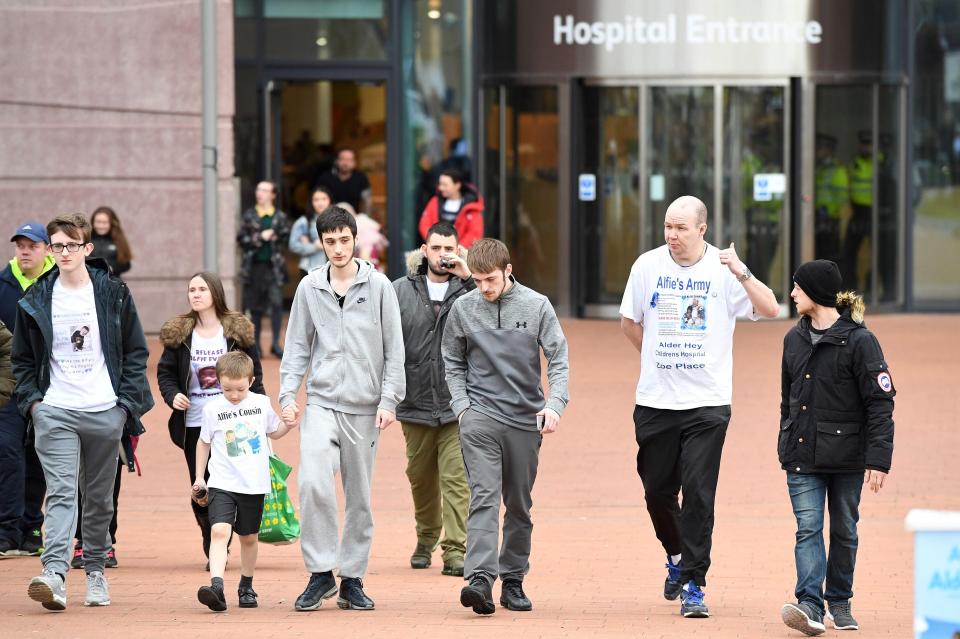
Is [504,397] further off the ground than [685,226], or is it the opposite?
[685,226]

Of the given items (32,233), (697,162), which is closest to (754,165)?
(697,162)

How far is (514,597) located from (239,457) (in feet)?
4.53

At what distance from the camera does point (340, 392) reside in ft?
24.8

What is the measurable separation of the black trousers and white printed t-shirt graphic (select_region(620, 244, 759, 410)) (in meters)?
0.07

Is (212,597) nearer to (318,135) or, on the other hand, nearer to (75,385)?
(75,385)

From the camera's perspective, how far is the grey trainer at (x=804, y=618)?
679 cm

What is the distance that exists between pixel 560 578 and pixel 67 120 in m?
10.8

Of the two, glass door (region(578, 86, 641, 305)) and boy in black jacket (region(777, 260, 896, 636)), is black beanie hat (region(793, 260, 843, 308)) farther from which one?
glass door (region(578, 86, 641, 305))

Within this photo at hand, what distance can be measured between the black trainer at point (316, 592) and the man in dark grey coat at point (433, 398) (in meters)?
1.06

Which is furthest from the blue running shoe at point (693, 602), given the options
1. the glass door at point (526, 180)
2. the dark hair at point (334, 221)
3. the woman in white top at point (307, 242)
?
the glass door at point (526, 180)

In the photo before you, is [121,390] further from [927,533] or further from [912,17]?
[912,17]

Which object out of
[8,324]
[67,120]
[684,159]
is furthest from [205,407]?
[684,159]

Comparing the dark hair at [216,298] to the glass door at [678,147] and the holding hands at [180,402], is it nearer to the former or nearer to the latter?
the holding hands at [180,402]

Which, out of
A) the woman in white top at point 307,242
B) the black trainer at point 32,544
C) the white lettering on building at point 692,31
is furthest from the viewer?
the white lettering on building at point 692,31
